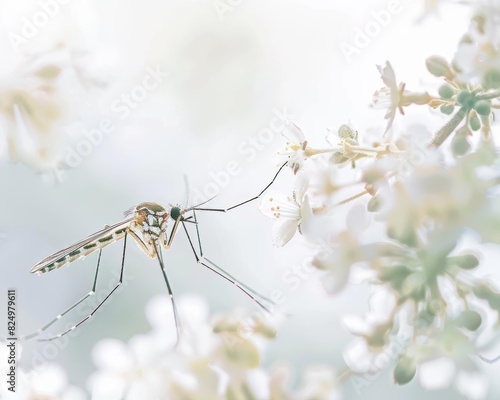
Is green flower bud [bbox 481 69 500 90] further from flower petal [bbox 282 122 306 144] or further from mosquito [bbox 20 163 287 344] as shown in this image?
mosquito [bbox 20 163 287 344]

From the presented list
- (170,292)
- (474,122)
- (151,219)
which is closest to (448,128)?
(474,122)

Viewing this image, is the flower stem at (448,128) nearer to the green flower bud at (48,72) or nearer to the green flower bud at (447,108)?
the green flower bud at (447,108)

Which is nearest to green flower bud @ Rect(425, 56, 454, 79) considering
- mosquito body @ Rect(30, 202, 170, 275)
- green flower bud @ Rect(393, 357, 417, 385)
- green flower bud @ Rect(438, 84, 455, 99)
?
green flower bud @ Rect(438, 84, 455, 99)

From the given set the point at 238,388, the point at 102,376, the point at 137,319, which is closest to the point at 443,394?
the point at 238,388

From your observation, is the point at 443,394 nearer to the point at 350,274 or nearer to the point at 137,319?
the point at 350,274

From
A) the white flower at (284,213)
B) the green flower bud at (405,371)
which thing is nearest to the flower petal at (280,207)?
the white flower at (284,213)

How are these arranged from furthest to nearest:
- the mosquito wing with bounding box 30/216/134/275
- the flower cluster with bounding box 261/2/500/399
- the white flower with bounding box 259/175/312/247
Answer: the mosquito wing with bounding box 30/216/134/275 → the white flower with bounding box 259/175/312/247 → the flower cluster with bounding box 261/2/500/399
